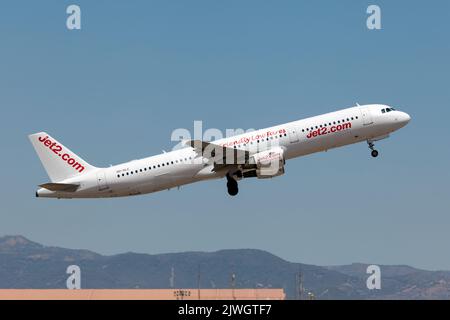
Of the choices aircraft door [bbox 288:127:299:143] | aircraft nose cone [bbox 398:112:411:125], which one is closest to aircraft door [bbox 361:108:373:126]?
aircraft nose cone [bbox 398:112:411:125]

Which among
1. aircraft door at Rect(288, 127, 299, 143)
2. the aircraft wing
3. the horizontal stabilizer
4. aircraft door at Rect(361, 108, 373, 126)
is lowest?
the horizontal stabilizer

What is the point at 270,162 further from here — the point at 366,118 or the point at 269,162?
the point at 366,118

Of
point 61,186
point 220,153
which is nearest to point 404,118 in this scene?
point 220,153

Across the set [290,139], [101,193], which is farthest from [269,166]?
[101,193]

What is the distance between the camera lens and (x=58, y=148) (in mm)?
94688

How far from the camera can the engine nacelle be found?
8319cm

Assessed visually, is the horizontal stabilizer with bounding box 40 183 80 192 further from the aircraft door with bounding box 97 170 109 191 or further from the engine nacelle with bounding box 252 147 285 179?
the engine nacelle with bounding box 252 147 285 179

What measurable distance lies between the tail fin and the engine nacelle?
1830cm

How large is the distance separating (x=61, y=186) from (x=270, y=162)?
859 inches

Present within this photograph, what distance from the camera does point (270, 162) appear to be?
8325cm

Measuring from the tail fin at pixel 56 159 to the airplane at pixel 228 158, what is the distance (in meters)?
0.10
